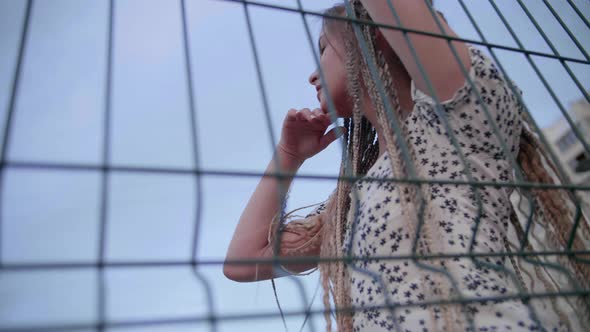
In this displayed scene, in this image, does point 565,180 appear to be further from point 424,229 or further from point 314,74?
point 314,74

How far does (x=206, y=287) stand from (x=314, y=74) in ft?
2.68

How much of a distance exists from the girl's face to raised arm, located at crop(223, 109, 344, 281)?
2.8 inches

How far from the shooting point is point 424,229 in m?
0.71

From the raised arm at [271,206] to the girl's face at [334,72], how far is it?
0.23 ft

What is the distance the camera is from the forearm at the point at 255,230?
43.3 inches

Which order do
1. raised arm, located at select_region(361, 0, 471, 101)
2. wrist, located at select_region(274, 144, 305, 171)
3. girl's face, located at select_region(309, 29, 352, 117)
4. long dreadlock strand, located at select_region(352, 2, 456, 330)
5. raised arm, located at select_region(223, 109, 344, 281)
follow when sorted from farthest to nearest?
wrist, located at select_region(274, 144, 305, 171) → raised arm, located at select_region(223, 109, 344, 281) → girl's face, located at select_region(309, 29, 352, 117) → raised arm, located at select_region(361, 0, 471, 101) → long dreadlock strand, located at select_region(352, 2, 456, 330)

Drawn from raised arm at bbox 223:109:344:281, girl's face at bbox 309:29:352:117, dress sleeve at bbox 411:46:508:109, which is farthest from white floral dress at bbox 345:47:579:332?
raised arm at bbox 223:109:344:281

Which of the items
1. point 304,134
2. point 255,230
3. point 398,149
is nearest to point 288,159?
point 304,134

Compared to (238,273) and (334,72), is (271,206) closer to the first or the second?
(238,273)

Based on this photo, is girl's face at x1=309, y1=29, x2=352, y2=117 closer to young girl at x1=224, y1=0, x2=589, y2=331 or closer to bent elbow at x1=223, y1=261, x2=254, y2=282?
young girl at x1=224, y1=0, x2=589, y2=331

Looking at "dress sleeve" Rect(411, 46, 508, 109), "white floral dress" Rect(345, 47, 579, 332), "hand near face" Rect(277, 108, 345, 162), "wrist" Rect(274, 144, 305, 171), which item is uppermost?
"hand near face" Rect(277, 108, 345, 162)

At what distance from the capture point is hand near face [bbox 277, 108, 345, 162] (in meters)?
1.15

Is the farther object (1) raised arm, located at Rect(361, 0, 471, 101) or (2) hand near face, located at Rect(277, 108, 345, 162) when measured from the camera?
(2) hand near face, located at Rect(277, 108, 345, 162)

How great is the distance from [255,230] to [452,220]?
53 centimetres
